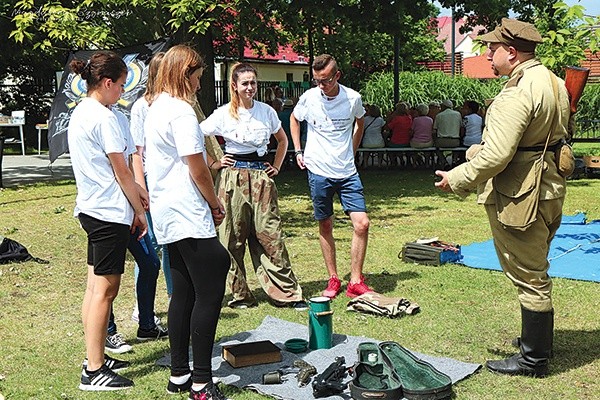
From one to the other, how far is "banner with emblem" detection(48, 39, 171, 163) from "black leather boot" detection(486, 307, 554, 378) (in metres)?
5.48

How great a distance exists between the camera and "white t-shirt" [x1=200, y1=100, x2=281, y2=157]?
6672mm

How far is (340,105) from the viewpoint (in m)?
7.02

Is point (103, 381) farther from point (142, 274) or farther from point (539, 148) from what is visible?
point (539, 148)

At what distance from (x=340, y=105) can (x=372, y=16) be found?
10349mm

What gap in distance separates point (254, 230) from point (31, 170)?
1424 centimetres

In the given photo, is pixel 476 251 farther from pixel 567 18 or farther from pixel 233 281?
pixel 233 281

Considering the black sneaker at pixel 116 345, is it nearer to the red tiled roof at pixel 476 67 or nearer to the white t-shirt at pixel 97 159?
the white t-shirt at pixel 97 159

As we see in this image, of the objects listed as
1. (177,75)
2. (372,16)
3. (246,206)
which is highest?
(372,16)

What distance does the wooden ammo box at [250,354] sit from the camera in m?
5.24

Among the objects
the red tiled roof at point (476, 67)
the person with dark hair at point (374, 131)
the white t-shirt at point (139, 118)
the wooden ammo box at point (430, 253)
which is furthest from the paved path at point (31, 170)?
the red tiled roof at point (476, 67)

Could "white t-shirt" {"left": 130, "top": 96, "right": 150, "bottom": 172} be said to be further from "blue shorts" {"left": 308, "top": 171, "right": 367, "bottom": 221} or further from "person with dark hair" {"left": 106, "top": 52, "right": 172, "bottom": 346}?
"blue shorts" {"left": 308, "top": 171, "right": 367, "bottom": 221}

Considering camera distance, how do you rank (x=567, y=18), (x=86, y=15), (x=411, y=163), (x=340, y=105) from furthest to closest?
(x=411, y=163), (x=86, y=15), (x=567, y=18), (x=340, y=105)

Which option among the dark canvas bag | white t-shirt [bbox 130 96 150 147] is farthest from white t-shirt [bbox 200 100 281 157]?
the dark canvas bag

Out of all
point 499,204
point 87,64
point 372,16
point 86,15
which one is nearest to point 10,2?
point 86,15
